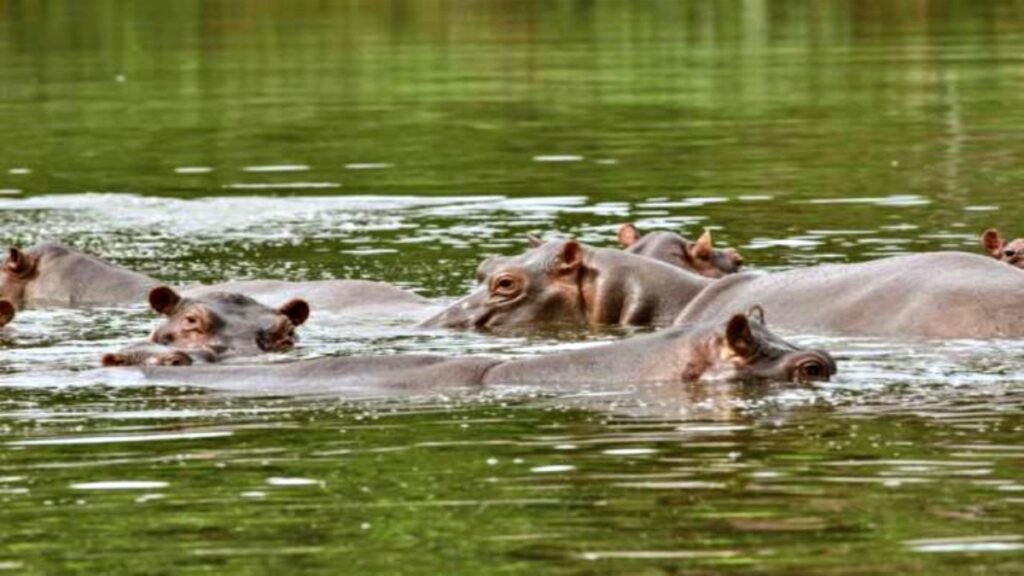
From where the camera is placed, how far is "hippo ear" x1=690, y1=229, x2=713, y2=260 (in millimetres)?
15492

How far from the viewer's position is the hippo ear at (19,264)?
55.5 feet

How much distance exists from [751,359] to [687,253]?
4.74 metres

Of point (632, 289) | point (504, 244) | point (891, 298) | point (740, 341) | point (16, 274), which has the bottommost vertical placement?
point (504, 244)

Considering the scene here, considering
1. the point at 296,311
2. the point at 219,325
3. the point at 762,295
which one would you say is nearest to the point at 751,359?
the point at 762,295

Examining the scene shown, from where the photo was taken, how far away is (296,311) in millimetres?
13539

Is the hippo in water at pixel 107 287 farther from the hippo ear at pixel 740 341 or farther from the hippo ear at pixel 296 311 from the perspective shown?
the hippo ear at pixel 740 341

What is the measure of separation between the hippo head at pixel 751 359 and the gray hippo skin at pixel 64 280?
19.5 ft

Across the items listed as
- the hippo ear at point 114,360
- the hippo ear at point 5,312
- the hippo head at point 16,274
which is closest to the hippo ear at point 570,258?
the hippo ear at point 5,312

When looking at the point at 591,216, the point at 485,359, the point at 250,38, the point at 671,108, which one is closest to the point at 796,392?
the point at 485,359

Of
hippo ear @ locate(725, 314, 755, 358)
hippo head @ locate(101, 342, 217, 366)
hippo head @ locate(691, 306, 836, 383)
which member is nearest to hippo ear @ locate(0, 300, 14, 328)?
hippo head @ locate(101, 342, 217, 366)

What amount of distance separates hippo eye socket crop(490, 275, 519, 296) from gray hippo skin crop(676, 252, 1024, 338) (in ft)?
3.82

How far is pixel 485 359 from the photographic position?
38.3ft

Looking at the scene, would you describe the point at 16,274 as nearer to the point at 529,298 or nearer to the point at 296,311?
the point at 529,298

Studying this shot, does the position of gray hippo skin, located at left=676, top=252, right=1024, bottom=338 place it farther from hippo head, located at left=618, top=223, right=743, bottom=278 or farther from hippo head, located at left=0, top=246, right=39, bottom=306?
hippo head, located at left=0, top=246, right=39, bottom=306
